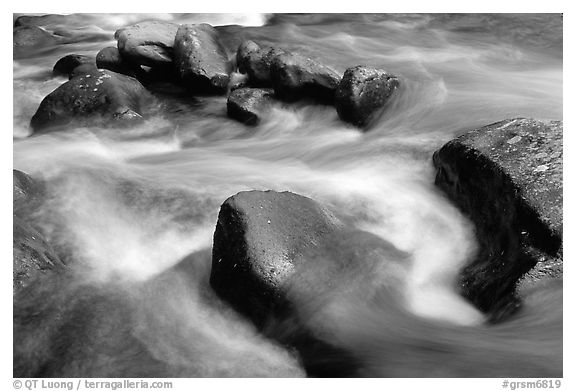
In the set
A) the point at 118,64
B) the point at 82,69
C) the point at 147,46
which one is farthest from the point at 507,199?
the point at 82,69

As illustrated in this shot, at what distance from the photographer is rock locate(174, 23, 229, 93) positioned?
7215 mm

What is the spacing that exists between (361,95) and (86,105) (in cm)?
308

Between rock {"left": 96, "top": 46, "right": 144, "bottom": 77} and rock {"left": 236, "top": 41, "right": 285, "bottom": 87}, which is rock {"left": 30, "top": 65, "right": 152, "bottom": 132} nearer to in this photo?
rock {"left": 96, "top": 46, "right": 144, "bottom": 77}

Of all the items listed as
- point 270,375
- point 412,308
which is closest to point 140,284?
point 270,375

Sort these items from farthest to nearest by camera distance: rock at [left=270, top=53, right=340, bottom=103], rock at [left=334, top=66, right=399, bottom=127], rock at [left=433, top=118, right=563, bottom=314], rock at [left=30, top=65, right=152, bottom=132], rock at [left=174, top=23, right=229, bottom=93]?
rock at [left=174, top=23, right=229, bottom=93] < rock at [left=270, top=53, right=340, bottom=103] < rock at [left=30, top=65, right=152, bottom=132] < rock at [left=334, top=66, right=399, bottom=127] < rock at [left=433, top=118, right=563, bottom=314]

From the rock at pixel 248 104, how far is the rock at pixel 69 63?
8.83 ft

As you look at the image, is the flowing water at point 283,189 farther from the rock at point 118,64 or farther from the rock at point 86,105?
the rock at point 118,64

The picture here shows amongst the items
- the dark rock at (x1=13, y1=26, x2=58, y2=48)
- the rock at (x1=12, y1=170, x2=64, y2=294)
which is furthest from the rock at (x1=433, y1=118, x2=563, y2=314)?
the dark rock at (x1=13, y1=26, x2=58, y2=48)

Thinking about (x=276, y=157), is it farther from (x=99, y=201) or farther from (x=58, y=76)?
(x=58, y=76)

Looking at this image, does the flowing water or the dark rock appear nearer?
the flowing water

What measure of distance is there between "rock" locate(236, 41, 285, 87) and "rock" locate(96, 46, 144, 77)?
4.85 feet

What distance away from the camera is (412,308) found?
3541 millimetres

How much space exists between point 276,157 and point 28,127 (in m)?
3.08

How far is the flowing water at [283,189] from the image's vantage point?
3.20 metres
